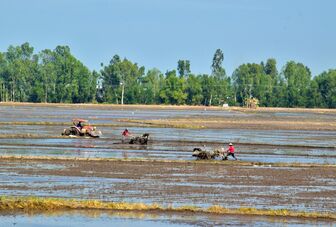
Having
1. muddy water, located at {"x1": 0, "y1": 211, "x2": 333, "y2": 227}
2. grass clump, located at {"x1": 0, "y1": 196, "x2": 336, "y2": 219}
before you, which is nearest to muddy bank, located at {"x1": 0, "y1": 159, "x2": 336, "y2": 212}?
grass clump, located at {"x1": 0, "y1": 196, "x2": 336, "y2": 219}

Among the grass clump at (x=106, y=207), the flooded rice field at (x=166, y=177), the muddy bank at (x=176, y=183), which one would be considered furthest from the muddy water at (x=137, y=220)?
the muddy bank at (x=176, y=183)

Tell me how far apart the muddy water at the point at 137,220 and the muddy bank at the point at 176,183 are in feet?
7.03

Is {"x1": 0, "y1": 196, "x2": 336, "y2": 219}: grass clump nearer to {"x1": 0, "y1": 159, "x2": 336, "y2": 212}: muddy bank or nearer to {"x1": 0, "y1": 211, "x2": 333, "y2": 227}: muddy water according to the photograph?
{"x1": 0, "y1": 211, "x2": 333, "y2": 227}: muddy water

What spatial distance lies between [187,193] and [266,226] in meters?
6.03

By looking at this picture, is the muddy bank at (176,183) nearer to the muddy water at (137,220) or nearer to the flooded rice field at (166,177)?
the flooded rice field at (166,177)

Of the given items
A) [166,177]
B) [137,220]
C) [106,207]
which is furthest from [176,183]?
[137,220]

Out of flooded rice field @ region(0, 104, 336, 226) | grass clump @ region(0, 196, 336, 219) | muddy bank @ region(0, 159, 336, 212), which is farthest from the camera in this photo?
muddy bank @ region(0, 159, 336, 212)

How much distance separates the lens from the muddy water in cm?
2317

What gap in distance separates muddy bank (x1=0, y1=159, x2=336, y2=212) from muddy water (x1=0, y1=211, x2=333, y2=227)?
2.14 meters

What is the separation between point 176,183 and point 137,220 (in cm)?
795

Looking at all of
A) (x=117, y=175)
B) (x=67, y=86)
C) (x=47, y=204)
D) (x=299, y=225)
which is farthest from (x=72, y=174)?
(x=67, y=86)

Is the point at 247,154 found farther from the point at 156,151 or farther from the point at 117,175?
the point at 117,175

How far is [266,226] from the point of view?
23.3 meters

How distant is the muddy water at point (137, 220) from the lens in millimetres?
23172
